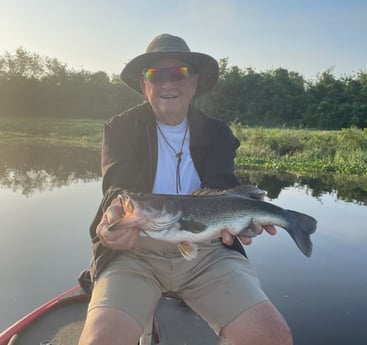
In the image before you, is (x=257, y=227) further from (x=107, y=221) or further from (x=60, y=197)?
(x=60, y=197)

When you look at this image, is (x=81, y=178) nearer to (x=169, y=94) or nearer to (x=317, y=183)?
(x=317, y=183)

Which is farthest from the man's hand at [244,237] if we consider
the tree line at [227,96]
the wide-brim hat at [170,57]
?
the tree line at [227,96]

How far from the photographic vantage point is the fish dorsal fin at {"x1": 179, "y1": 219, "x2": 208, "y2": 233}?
2625mm

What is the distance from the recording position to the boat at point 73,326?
3.60 metres

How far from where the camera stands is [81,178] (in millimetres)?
14039

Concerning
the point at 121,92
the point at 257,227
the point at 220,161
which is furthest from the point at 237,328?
the point at 121,92

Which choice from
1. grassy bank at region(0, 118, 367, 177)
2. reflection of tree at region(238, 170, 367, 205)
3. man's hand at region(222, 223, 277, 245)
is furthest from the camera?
grassy bank at region(0, 118, 367, 177)

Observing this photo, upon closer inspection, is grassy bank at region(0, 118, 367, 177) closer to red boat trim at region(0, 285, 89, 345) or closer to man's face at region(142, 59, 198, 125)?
red boat trim at region(0, 285, 89, 345)

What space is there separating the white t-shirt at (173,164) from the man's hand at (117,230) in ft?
1.98

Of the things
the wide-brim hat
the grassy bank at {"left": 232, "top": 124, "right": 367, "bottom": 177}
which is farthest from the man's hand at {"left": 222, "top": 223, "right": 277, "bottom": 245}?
the grassy bank at {"left": 232, "top": 124, "right": 367, "bottom": 177}

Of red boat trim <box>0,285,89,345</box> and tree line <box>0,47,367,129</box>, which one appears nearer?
red boat trim <box>0,285,89,345</box>

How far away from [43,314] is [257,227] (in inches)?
90.7

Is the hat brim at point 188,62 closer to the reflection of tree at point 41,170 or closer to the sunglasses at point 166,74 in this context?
the sunglasses at point 166,74

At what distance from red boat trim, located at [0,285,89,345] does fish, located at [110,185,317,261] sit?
1873mm
